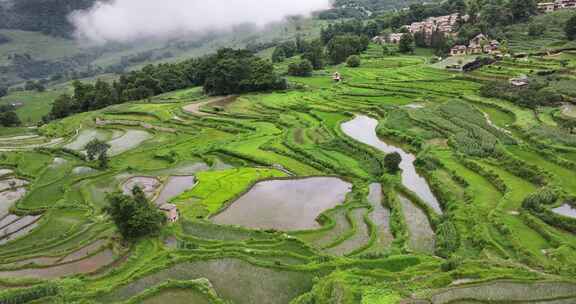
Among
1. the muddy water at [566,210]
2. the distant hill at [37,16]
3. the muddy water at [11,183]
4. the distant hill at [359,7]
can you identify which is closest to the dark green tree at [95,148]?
the muddy water at [11,183]

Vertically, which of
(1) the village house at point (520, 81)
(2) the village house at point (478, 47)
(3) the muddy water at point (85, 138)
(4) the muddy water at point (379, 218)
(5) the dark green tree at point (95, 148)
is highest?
(2) the village house at point (478, 47)

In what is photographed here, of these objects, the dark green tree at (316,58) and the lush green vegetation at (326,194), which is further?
the dark green tree at (316,58)

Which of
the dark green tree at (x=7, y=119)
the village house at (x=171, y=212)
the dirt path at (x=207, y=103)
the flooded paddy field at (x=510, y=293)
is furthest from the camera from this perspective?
the dark green tree at (x=7, y=119)

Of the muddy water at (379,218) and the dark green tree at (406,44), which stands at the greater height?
the dark green tree at (406,44)

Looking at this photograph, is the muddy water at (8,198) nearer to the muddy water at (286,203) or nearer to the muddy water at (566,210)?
the muddy water at (286,203)

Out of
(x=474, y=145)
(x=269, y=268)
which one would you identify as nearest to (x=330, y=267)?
(x=269, y=268)

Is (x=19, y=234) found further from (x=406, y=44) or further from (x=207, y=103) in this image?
(x=406, y=44)

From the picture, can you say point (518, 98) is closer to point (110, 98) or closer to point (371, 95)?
point (371, 95)
